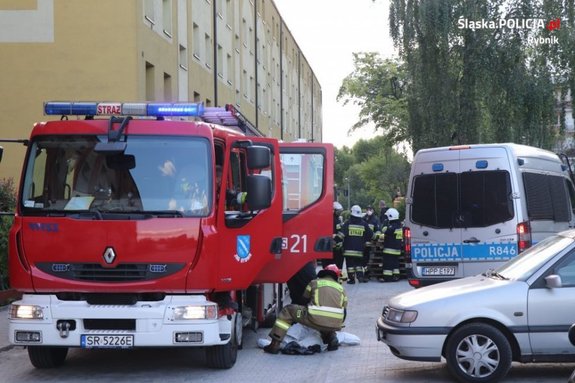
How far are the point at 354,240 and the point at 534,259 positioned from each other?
10126 mm

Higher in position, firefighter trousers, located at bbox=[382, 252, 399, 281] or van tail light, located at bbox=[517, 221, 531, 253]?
van tail light, located at bbox=[517, 221, 531, 253]

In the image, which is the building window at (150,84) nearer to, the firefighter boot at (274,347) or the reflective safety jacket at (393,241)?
the reflective safety jacket at (393,241)

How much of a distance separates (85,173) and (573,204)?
992cm

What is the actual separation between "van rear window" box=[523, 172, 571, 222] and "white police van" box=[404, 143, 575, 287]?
0.05 feet

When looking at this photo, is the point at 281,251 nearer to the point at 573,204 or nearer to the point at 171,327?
the point at 171,327

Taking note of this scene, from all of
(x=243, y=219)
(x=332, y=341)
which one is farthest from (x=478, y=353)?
(x=243, y=219)

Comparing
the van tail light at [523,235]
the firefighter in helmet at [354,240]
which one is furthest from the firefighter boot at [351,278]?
the van tail light at [523,235]

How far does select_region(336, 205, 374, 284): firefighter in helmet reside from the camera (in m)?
17.7

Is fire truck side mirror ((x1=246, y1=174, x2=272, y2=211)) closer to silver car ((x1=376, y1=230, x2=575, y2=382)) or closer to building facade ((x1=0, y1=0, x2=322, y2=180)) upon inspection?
silver car ((x1=376, y1=230, x2=575, y2=382))

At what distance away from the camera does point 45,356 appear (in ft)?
27.7

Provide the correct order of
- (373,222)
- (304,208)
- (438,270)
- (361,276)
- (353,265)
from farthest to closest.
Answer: (373,222) → (361,276) → (353,265) → (438,270) → (304,208)

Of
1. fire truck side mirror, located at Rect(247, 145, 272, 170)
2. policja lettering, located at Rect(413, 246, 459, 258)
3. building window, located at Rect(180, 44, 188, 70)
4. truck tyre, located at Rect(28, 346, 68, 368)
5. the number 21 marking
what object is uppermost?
building window, located at Rect(180, 44, 188, 70)

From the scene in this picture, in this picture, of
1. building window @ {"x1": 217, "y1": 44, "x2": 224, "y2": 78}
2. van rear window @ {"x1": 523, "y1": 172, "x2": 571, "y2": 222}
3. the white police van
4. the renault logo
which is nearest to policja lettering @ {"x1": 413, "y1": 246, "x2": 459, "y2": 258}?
the white police van

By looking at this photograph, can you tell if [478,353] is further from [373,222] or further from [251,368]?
[373,222]
